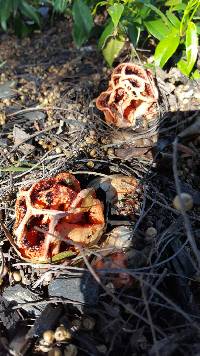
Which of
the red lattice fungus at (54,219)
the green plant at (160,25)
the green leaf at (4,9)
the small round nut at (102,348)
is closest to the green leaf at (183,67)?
the green plant at (160,25)

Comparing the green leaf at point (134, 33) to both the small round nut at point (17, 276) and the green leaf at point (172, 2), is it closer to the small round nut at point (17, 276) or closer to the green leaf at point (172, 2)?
the green leaf at point (172, 2)

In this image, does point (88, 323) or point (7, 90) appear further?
point (7, 90)

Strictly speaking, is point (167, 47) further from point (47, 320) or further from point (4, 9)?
point (47, 320)

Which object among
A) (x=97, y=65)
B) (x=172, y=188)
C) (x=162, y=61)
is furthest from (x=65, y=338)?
(x=97, y=65)

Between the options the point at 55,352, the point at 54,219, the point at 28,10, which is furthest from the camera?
the point at 28,10

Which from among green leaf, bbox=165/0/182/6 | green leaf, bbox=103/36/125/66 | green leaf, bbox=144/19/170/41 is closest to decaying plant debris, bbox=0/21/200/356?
green leaf, bbox=103/36/125/66

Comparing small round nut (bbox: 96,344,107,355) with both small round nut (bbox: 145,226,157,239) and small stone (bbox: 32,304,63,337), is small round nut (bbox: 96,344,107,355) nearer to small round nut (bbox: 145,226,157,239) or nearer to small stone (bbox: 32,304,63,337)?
small stone (bbox: 32,304,63,337)

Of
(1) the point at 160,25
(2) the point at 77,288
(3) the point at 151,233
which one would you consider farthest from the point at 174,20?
(2) the point at 77,288

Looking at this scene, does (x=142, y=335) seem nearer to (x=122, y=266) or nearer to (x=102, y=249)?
(x=122, y=266)
